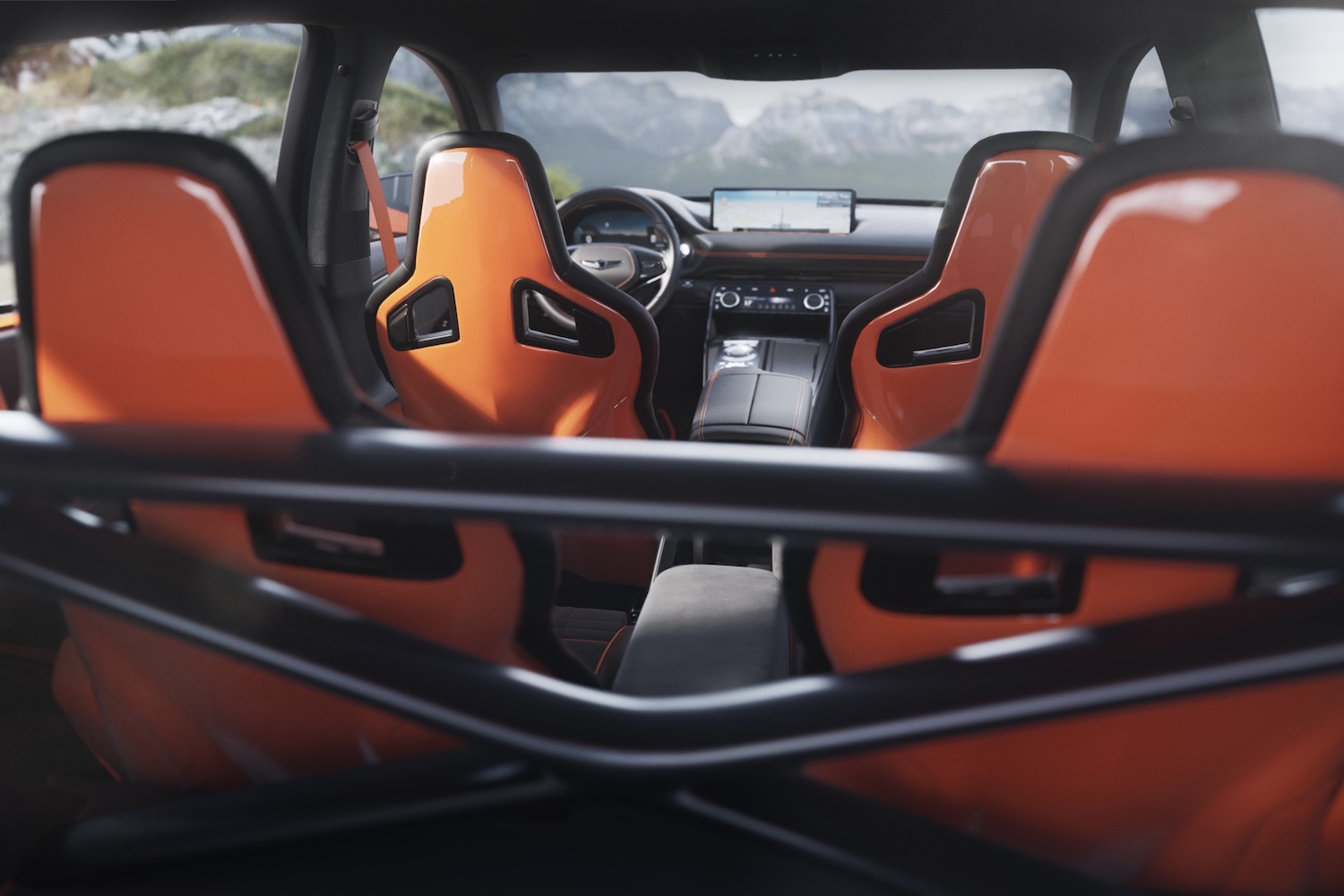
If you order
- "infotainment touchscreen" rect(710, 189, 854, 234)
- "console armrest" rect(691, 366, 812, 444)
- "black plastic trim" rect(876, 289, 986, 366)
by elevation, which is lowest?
"console armrest" rect(691, 366, 812, 444)

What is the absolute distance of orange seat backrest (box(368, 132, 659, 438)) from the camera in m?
2.36

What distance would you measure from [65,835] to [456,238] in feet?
5.53

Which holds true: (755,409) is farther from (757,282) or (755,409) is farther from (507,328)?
(757,282)

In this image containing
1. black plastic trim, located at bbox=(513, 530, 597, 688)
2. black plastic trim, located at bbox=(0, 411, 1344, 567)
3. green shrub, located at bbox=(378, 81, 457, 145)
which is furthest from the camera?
green shrub, located at bbox=(378, 81, 457, 145)

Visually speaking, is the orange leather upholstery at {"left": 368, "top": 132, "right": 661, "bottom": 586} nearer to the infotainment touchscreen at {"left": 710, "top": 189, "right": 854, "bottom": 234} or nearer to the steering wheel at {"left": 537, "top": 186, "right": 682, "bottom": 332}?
the steering wheel at {"left": 537, "top": 186, "right": 682, "bottom": 332}

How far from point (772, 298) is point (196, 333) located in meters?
3.38

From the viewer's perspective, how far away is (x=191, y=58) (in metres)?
2.32

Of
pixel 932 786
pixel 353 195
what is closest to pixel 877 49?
pixel 353 195

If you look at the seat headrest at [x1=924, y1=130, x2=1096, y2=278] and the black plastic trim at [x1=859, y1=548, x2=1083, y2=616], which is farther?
the seat headrest at [x1=924, y1=130, x2=1096, y2=278]

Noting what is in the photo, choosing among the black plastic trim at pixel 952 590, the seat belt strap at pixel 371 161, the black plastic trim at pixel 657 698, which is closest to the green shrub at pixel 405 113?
the seat belt strap at pixel 371 161

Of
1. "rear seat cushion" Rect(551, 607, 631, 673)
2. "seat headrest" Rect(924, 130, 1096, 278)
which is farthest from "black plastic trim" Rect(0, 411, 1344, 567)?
"seat headrest" Rect(924, 130, 1096, 278)

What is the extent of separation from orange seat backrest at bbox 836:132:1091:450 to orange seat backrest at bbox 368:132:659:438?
66 cm

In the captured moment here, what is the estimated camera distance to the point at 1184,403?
2.56 feet

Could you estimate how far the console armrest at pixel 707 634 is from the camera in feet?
3.43
